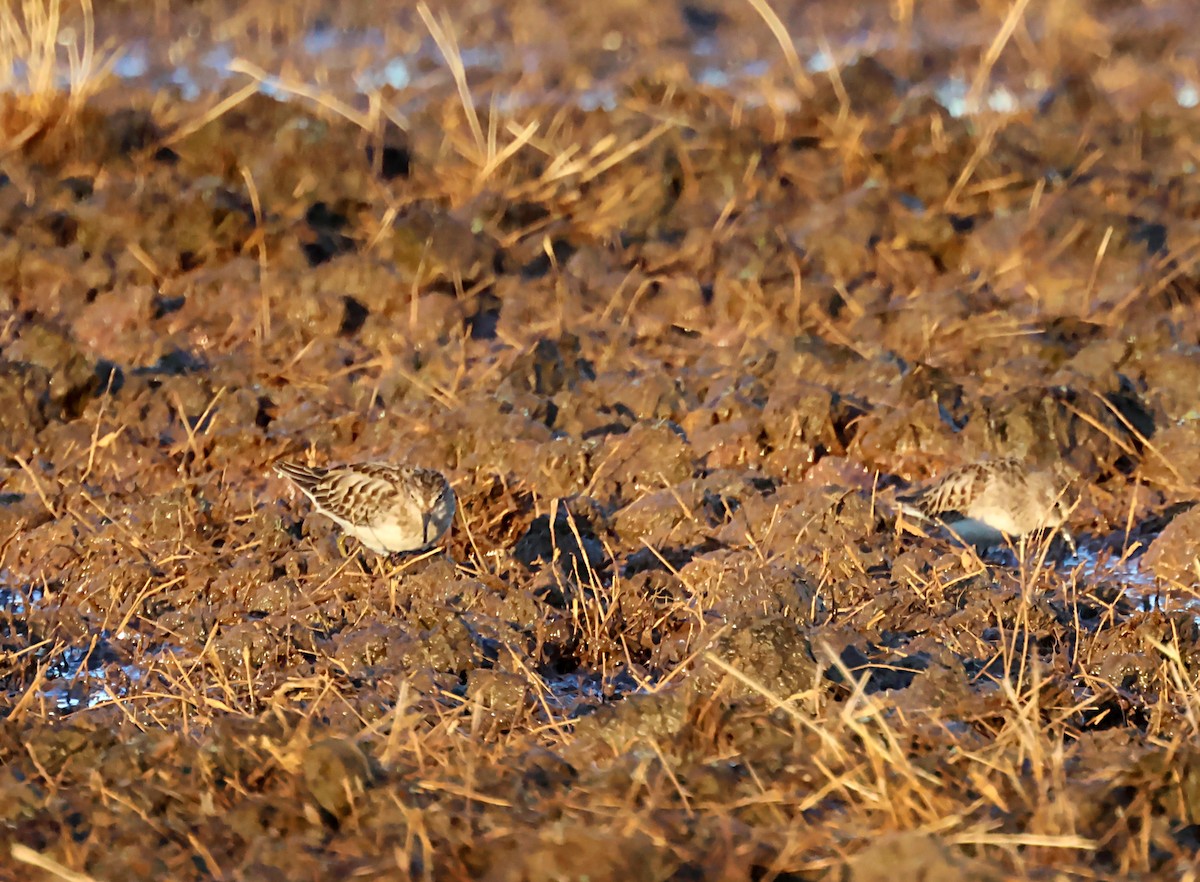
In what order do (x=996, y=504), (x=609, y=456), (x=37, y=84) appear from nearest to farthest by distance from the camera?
(x=996, y=504) → (x=609, y=456) → (x=37, y=84)

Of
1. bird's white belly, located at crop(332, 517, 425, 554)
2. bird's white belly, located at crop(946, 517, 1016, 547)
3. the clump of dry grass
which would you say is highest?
bird's white belly, located at crop(332, 517, 425, 554)

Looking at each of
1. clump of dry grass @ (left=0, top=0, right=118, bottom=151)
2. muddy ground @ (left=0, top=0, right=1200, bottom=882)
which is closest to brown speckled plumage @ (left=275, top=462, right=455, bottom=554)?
muddy ground @ (left=0, top=0, right=1200, bottom=882)

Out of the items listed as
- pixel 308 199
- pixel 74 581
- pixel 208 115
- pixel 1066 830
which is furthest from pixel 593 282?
pixel 1066 830

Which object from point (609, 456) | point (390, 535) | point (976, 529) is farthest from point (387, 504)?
point (976, 529)

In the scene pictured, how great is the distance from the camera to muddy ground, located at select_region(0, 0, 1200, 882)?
471 centimetres

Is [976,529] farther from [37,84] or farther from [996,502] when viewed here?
[37,84]

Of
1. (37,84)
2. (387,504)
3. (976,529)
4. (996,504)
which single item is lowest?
(37,84)

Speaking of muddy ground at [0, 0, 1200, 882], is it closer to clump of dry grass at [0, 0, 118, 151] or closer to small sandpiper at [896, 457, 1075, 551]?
clump of dry grass at [0, 0, 118, 151]

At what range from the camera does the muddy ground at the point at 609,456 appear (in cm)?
471

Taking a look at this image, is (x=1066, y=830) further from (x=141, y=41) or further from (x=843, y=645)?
(x=141, y=41)

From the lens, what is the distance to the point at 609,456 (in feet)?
25.2

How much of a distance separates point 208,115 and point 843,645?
605cm

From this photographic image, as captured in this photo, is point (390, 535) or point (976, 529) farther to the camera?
point (976, 529)

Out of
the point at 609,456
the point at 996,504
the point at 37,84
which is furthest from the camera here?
the point at 37,84
